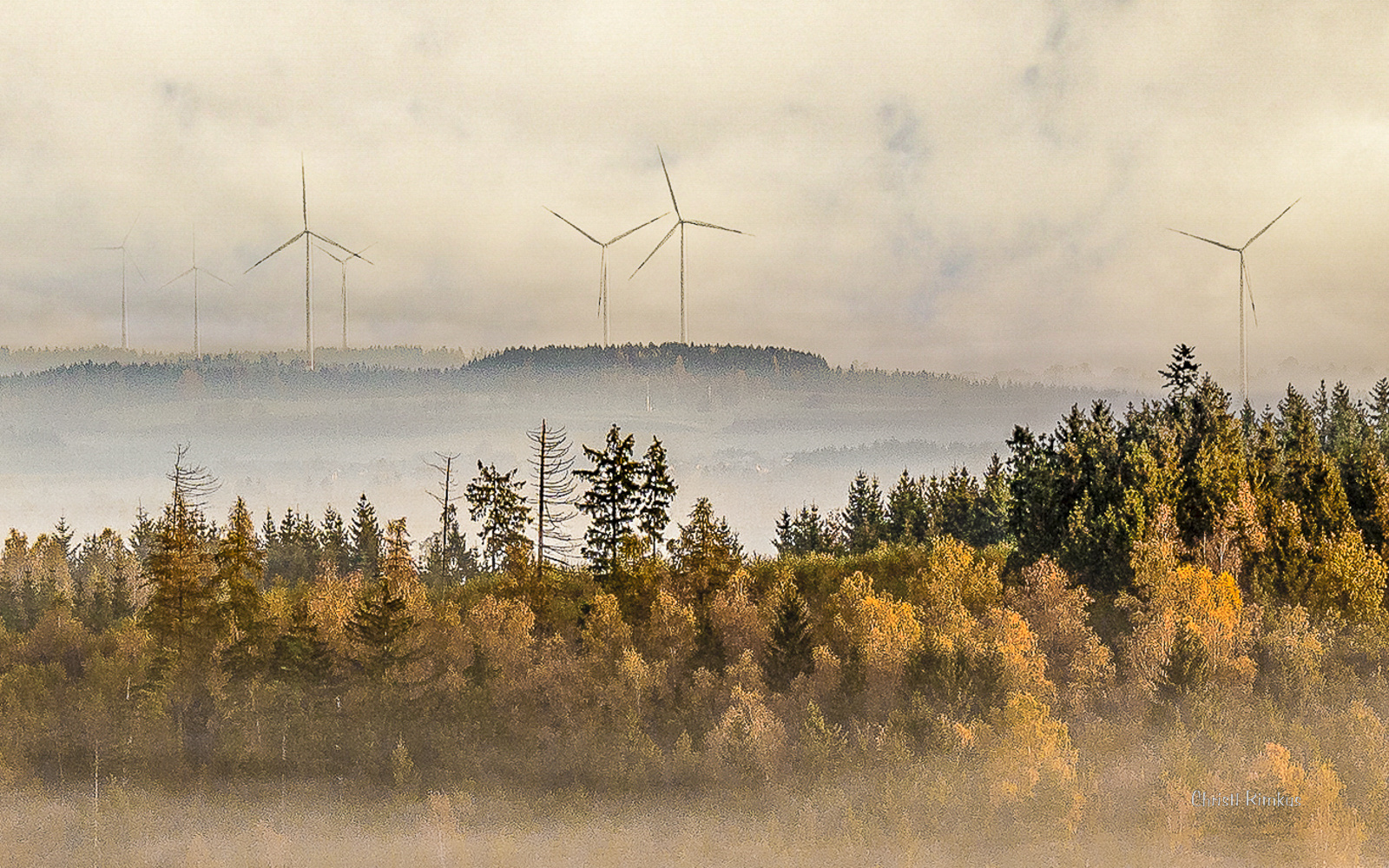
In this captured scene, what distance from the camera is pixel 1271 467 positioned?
2756 inches

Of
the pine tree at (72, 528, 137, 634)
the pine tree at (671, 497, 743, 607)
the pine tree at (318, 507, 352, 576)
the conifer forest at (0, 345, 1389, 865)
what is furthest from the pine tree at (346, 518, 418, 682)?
the pine tree at (318, 507, 352, 576)

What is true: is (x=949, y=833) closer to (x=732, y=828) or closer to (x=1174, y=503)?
(x=732, y=828)

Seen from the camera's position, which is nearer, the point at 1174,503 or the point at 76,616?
the point at 1174,503

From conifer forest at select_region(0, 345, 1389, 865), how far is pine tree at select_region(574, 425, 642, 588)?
20 cm

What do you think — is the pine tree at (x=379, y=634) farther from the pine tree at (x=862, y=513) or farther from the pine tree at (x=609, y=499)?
the pine tree at (x=862, y=513)

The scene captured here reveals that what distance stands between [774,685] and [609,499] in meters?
17.8

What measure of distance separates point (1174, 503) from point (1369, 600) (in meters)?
13.8

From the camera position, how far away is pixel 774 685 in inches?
2181

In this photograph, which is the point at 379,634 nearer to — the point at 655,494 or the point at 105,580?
the point at 655,494

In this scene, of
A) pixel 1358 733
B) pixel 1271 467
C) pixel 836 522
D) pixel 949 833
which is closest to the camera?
pixel 949 833

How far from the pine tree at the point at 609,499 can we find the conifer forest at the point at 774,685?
0.20 m

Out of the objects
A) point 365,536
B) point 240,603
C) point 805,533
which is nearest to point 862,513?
point 805,533

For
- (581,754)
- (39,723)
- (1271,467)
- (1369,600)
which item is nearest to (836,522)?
(1271,467)

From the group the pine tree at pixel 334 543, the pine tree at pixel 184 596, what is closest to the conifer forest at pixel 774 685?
the pine tree at pixel 184 596
